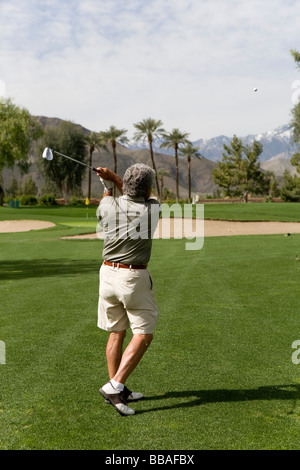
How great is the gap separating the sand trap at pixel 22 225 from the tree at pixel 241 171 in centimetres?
6557

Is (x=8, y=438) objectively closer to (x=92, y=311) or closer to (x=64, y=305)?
(x=92, y=311)

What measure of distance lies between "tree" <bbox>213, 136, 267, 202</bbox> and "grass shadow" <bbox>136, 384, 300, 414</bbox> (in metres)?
103

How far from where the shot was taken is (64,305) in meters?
9.86

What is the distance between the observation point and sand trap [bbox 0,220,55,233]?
42094 mm

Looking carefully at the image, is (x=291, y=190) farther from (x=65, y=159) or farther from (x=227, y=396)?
(x=227, y=396)

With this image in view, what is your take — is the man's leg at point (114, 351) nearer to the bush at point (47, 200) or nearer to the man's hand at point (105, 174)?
the man's hand at point (105, 174)

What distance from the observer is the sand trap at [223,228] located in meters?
33.9

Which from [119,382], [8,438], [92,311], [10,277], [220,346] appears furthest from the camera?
[10,277]

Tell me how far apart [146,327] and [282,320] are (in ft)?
12.8

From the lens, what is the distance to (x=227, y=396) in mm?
5242

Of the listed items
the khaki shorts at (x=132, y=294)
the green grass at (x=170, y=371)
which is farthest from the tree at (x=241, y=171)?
the khaki shorts at (x=132, y=294)

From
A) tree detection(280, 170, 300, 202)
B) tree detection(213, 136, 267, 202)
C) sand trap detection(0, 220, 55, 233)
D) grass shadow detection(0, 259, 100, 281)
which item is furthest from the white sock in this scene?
tree detection(213, 136, 267, 202)

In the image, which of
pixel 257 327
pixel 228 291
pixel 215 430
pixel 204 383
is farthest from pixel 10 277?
pixel 215 430

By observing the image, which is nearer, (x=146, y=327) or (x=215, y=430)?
(x=215, y=430)
